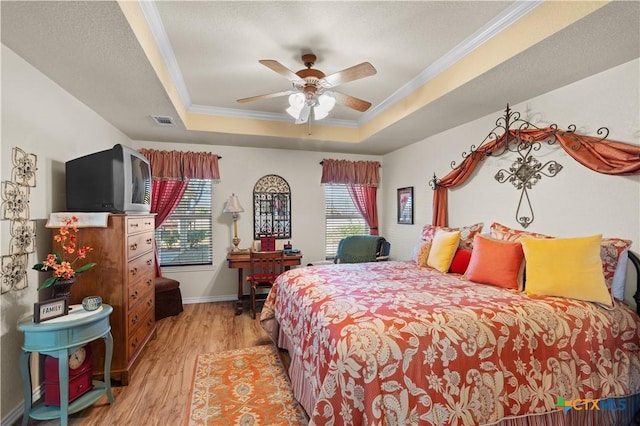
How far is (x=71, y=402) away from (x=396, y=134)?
4.07 m

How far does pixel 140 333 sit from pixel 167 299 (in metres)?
1.14

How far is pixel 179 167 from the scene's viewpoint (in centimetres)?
423

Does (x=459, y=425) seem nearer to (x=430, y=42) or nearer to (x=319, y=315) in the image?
(x=319, y=315)

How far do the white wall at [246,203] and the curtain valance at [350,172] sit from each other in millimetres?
155

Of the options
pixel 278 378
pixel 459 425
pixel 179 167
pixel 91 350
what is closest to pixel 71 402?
pixel 91 350

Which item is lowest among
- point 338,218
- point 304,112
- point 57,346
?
point 57,346

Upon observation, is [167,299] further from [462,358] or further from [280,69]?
[462,358]

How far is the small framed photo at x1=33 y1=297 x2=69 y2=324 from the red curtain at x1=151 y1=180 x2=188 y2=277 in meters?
2.26

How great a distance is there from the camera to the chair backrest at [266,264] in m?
3.82

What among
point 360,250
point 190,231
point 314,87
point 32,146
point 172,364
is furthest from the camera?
point 190,231

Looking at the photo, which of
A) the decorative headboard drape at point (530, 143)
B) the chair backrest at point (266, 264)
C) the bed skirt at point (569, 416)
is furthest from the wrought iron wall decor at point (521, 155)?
the chair backrest at point (266, 264)

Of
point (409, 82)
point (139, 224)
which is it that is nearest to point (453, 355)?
point (409, 82)

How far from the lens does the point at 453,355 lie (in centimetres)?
149

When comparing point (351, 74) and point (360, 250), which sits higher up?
point (351, 74)
